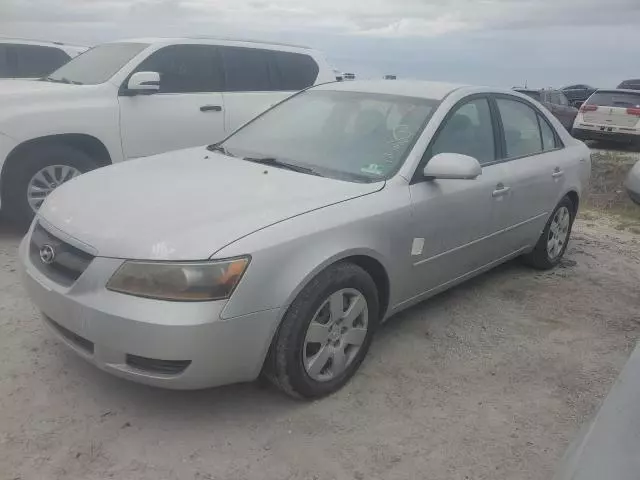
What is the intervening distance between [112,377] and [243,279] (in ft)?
3.47

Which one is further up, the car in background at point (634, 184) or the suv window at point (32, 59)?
the suv window at point (32, 59)

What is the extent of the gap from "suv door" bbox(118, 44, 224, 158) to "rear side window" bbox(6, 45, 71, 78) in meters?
3.27

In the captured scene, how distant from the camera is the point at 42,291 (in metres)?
2.88

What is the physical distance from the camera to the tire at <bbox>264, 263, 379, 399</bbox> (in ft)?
9.30

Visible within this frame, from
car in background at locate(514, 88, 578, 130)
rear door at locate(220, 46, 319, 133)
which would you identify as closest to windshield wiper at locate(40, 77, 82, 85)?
rear door at locate(220, 46, 319, 133)

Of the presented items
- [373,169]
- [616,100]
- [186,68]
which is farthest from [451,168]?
[616,100]

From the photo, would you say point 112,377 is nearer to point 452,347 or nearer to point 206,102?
point 452,347

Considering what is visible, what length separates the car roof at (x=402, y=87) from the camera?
13.2 feet

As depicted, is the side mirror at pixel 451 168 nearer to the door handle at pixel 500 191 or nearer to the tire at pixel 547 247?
the door handle at pixel 500 191

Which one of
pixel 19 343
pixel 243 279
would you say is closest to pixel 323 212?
pixel 243 279

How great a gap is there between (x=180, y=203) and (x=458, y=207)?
1.71 meters

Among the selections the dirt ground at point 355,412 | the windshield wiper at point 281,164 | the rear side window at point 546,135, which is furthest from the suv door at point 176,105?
the rear side window at point 546,135

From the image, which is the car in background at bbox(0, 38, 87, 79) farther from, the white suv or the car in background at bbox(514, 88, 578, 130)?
the car in background at bbox(514, 88, 578, 130)

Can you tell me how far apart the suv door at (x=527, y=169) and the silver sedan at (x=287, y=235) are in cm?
3
